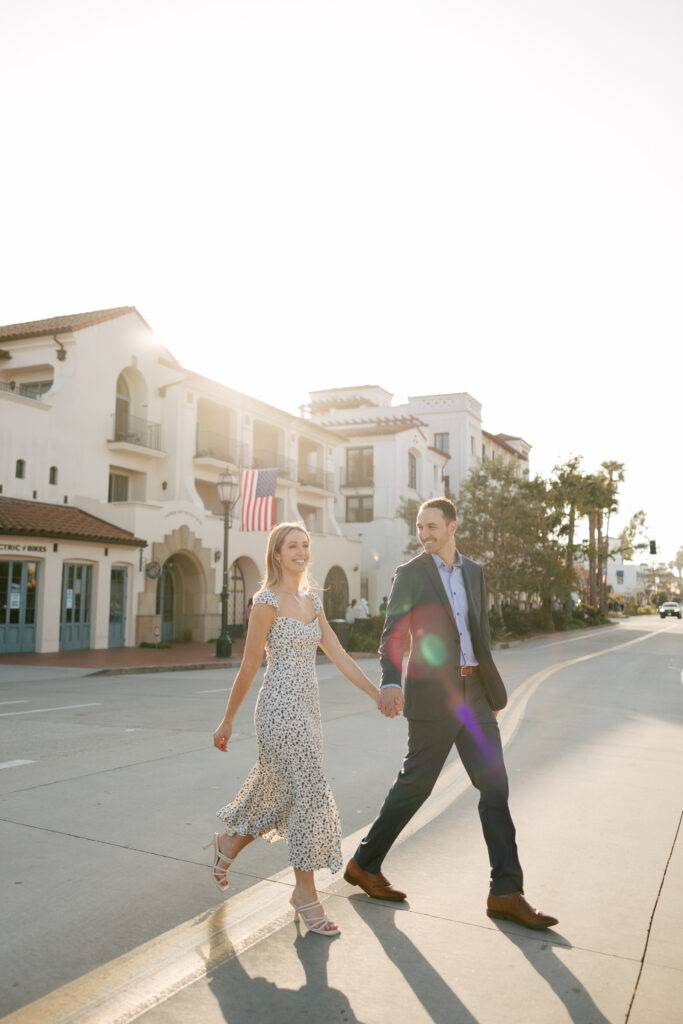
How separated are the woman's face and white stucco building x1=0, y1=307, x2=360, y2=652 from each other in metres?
18.9

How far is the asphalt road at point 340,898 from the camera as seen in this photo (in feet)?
10.3

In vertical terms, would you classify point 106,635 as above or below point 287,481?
below

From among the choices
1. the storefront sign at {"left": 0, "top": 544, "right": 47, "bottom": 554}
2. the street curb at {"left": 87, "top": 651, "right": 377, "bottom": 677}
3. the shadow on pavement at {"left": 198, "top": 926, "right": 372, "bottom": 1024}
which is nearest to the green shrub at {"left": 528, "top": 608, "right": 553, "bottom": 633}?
the street curb at {"left": 87, "top": 651, "right": 377, "bottom": 677}

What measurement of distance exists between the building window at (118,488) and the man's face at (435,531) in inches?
1026

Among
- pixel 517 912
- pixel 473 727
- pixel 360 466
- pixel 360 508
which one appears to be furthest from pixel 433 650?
pixel 360 466

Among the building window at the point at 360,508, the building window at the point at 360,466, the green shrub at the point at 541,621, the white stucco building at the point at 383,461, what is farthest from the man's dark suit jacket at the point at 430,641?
the green shrub at the point at 541,621

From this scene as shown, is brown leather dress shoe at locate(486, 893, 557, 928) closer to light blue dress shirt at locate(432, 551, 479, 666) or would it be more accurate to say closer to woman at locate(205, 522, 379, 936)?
woman at locate(205, 522, 379, 936)

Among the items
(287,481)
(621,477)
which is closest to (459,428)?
(621,477)

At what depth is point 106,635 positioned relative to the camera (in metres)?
25.4

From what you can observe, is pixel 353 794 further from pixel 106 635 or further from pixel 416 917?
pixel 106 635

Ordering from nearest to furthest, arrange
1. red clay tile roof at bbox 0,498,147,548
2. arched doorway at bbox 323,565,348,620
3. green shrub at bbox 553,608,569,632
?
red clay tile roof at bbox 0,498,147,548
arched doorway at bbox 323,565,348,620
green shrub at bbox 553,608,569,632

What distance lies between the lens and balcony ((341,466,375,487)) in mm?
47312

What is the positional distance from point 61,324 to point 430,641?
2683cm

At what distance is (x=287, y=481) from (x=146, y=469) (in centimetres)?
832
